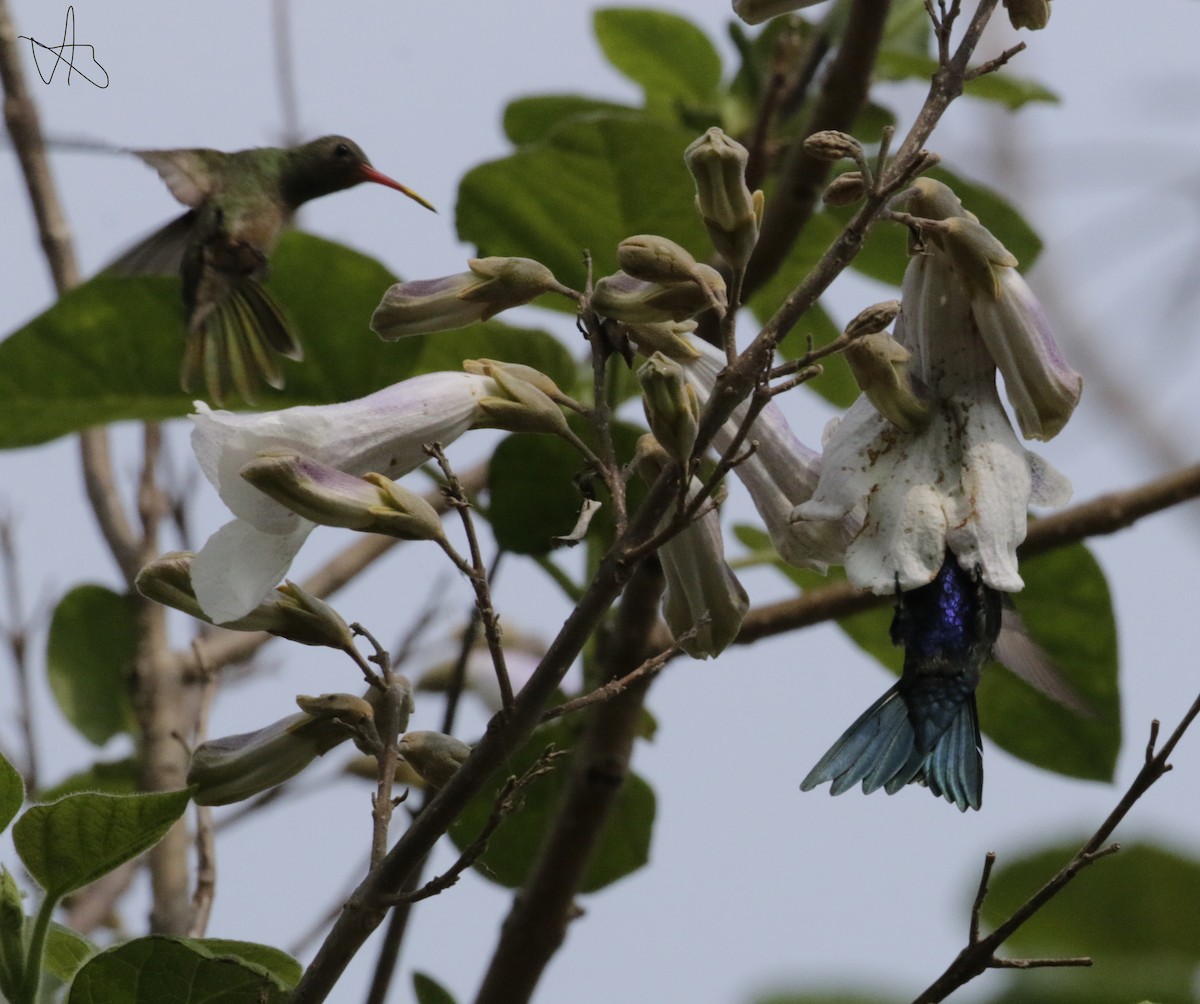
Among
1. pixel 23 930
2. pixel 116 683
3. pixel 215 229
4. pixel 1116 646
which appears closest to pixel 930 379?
pixel 23 930

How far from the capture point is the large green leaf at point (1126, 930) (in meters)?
0.82

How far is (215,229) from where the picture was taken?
8.09 ft

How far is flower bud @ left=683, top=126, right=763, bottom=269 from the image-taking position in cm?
118

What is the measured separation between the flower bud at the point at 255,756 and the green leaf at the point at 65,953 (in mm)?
226

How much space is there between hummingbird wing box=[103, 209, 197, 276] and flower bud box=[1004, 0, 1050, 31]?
158 cm

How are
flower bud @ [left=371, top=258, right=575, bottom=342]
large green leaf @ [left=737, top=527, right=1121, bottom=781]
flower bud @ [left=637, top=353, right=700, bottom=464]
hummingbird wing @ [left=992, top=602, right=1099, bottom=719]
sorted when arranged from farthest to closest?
1. large green leaf @ [left=737, top=527, right=1121, bottom=781]
2. hummingbird wing @ [left=992, top=602, right=1099, bottom=719]
3. flower bud @ [left=371, top=258, right=575, bottom=342]
4. flower bud @ [left=637, top=353, right=700, bottom=464]

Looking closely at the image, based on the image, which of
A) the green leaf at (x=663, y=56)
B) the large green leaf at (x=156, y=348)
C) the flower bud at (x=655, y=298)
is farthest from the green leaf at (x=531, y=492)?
the green leaf at (x=663, y=56)

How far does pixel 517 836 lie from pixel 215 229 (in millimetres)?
1025

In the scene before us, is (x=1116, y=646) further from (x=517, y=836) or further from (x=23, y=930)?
(x=23, y=930)

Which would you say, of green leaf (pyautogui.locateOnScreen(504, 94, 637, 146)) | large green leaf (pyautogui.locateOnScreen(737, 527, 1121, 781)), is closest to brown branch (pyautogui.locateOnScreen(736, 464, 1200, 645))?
large green leaf (pyautogui.locateOnScreen(737, 527, 1121, 781))

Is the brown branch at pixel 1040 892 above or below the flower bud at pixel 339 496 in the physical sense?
below

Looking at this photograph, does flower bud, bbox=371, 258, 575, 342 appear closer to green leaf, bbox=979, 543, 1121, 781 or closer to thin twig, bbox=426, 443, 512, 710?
thin twig, bbox=426, 443, 512, 710

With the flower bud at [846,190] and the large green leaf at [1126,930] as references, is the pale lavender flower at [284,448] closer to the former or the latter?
the flower bud at [846,190]

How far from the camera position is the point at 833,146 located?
4.03ft
